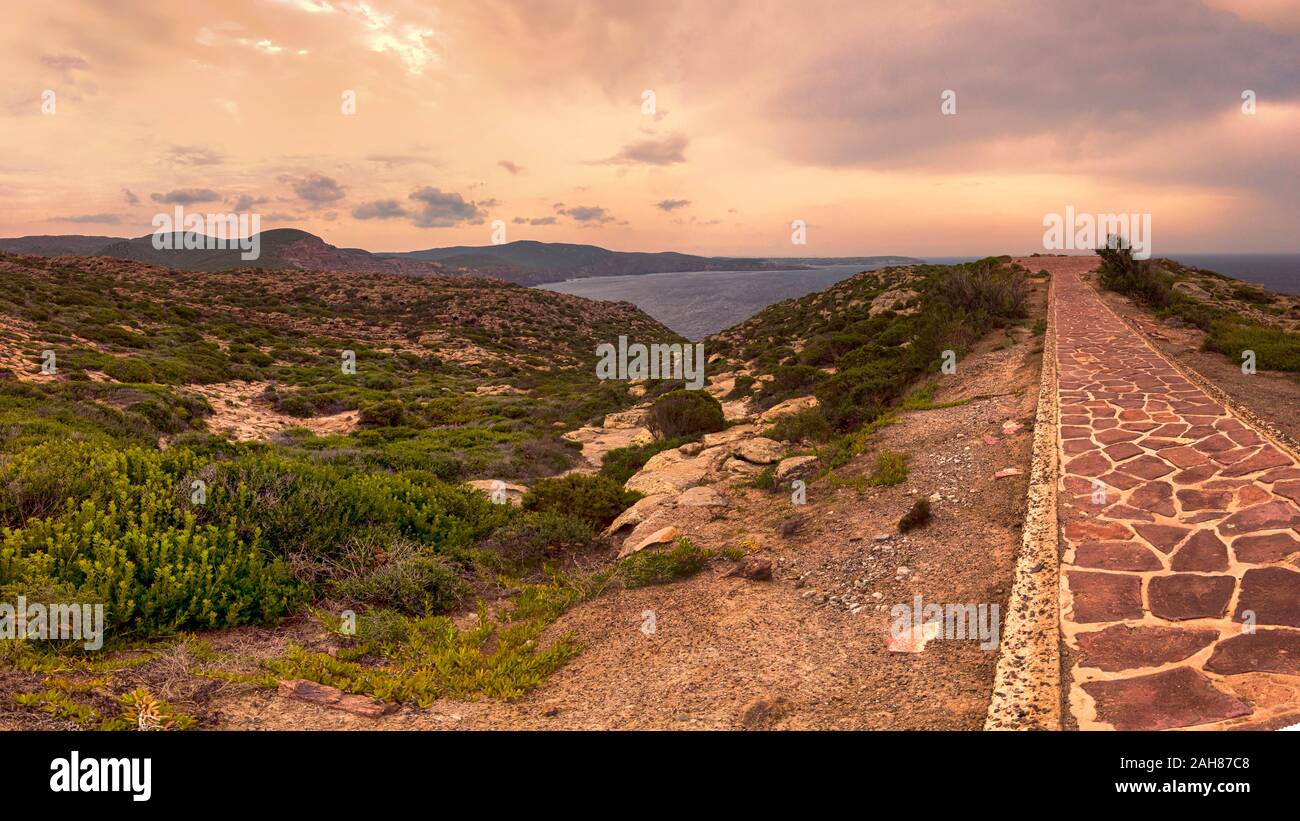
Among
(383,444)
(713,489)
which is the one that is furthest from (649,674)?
(383,444)

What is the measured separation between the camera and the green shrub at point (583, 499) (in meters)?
8.23

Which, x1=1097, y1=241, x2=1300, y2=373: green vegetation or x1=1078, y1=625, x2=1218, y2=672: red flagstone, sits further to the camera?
x1=1097, y1=241, x2=1300, y2=373: green vegetation

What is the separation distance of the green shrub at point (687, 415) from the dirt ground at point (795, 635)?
620 centimetres

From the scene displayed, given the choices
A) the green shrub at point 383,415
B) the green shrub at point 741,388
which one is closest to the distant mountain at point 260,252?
the green shrub at point 383,415

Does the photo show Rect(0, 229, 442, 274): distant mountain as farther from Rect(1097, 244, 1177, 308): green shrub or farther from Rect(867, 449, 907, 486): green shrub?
Rect(867, 449, 907, 486): green shrub

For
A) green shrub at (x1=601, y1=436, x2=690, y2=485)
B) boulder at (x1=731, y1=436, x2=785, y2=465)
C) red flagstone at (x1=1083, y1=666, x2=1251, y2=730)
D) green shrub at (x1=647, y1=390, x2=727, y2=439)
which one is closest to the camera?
red flagstone at (x1=1083, y1=666, x2=1251, y2=730)

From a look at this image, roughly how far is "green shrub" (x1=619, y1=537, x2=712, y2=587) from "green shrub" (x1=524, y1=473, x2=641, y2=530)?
2235mm

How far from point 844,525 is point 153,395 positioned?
58.5 ft

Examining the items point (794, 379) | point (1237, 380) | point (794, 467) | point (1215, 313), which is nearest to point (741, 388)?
point (794, 379)

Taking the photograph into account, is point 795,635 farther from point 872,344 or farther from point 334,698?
point 872,344

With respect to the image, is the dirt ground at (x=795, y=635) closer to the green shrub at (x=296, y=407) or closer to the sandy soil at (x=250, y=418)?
the sandy soil at (x=250, y=418)

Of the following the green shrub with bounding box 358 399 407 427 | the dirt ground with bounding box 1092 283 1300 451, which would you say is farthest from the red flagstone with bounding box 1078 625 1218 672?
the green shrub with bounding box 358 399 407 427

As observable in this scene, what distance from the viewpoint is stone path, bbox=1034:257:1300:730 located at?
262 centimetres

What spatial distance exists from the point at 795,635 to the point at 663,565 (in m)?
1.70
